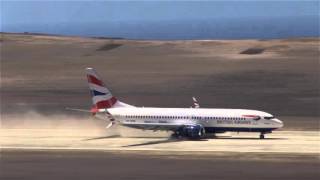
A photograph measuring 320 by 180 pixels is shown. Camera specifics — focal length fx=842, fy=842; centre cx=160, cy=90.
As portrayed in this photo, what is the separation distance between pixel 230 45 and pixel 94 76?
57.9m

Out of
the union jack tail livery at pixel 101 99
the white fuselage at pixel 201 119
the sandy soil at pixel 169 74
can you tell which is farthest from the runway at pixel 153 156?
the sandy soil at pixel 169 74

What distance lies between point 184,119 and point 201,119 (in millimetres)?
1419

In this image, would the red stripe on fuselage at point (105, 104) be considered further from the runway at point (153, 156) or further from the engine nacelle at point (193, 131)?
the engine nacelle at point (193, 131)

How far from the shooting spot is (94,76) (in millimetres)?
Result: 71062

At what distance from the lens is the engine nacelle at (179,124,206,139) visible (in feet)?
221

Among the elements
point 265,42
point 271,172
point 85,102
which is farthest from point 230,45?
point 271,172

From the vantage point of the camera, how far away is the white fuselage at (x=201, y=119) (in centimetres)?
6769

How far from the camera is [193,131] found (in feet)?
222

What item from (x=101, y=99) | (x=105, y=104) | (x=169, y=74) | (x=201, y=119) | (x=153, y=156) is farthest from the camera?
(x=169, y=74)

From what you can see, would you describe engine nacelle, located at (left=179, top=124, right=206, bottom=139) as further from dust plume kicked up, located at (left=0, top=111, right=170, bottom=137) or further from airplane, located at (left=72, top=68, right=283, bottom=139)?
dust plume kicked up, located at (left=0, top=111, right=170, bottom=137)

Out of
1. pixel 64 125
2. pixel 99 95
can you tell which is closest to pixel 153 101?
pixel 64 125

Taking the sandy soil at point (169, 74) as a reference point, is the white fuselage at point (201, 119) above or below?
below

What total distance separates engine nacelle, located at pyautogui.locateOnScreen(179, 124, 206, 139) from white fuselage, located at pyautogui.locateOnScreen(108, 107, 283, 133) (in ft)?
2.53

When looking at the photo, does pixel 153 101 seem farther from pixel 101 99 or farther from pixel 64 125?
pixel 101 99
